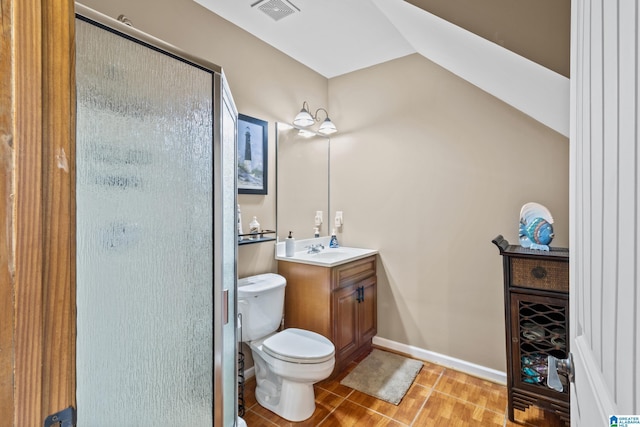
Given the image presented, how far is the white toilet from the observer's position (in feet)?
5.73

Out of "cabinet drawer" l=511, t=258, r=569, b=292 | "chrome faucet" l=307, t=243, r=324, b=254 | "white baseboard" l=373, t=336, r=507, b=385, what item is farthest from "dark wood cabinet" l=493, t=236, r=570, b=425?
"chrome faucet" l=307, t=243, r=324, b=254

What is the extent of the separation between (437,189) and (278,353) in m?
1.76

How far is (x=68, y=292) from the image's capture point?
0.42 metres

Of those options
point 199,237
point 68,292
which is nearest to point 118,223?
point 199,237

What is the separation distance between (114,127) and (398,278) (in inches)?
93.0

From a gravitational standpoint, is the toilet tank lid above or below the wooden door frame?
below

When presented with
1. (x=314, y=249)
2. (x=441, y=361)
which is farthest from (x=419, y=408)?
(x=314, y=249)

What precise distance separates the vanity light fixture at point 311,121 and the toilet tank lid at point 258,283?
135 cm

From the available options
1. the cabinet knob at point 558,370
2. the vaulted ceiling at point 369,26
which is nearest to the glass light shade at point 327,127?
the vaulted ceiling at point 369,26

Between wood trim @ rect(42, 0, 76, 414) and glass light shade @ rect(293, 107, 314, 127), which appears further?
glass light shade @ rect(293, 107, 314, 127)

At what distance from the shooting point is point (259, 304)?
1.97m

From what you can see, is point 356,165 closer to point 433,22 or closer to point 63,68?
point 433,22

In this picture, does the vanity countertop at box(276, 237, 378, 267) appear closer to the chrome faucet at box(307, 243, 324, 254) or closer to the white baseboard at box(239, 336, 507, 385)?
the chrome faucet at box(307, 243, 324, 254)

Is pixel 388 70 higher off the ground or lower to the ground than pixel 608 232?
higher
